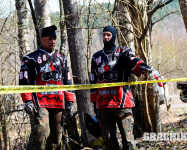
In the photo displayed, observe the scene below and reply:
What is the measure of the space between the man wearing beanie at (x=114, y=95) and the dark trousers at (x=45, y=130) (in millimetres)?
792

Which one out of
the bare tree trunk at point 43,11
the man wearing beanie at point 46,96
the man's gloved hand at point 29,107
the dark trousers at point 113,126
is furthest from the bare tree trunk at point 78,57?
the man's gloved hand at point 29,107

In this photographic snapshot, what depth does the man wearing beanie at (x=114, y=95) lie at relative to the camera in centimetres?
424

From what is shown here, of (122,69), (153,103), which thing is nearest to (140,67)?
(122,69)

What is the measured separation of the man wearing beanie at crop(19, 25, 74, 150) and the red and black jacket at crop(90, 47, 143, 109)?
2.25 ft

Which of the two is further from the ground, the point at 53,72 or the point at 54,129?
the point at 53,72

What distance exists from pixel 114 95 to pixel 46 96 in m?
1.16

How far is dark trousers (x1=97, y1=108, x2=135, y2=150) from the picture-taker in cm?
419

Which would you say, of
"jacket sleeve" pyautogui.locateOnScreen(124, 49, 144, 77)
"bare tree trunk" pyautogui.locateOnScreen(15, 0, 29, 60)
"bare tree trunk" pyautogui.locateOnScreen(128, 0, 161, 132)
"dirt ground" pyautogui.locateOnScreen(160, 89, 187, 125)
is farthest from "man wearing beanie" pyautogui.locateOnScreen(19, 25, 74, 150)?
"dirt ground" pyautogui.locateOnScreen(160, 89, 187, 125)

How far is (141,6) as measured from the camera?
20.2 feet

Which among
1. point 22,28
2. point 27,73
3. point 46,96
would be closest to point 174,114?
point 22,28

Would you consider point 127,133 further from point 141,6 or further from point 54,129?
point 141,6

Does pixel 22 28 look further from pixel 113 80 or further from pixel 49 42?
pixel 113 80

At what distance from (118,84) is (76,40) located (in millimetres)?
2842

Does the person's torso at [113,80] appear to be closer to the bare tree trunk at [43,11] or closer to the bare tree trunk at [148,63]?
the bare tree trunk at [148,63]
